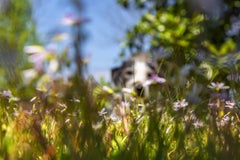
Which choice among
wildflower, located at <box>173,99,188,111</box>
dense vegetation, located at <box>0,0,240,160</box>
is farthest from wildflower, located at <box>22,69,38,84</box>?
wildflower, located at <box>173,99,188,111</box>

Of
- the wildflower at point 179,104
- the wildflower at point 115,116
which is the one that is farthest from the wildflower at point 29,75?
the wildflower at point 115,116

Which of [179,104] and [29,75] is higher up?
[29,75]

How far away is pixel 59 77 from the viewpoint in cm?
61

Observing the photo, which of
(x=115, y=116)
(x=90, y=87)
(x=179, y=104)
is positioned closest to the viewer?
(x=90, y=87)

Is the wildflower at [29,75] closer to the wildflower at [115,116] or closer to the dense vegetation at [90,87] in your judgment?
the dense vegetation at [90,87]

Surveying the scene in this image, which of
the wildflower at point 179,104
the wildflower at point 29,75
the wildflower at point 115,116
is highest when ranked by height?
the wildflower at point 29,75

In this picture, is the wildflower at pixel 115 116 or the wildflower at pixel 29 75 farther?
the wildflower at pixel 115 116

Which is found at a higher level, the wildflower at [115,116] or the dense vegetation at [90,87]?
the dense vegetation at [90,87]

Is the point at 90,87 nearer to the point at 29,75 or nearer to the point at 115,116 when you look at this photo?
the point at 29,75

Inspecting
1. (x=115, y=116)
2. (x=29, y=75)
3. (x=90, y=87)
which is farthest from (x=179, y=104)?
(x=29, y=75)

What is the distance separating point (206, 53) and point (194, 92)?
1.54 feet

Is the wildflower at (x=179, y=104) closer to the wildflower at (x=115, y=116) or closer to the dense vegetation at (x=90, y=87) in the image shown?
the dense vegetation at (x=90, y=87)

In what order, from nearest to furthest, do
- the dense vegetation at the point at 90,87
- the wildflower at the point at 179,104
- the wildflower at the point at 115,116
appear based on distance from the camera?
the dense vegetation at the point at 90,87, the wildflower at the point at 179,104, the wildflower at the point at 115,116

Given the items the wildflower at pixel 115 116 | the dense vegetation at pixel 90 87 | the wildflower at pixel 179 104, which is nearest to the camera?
the dense vegetation at pixel 90 87
